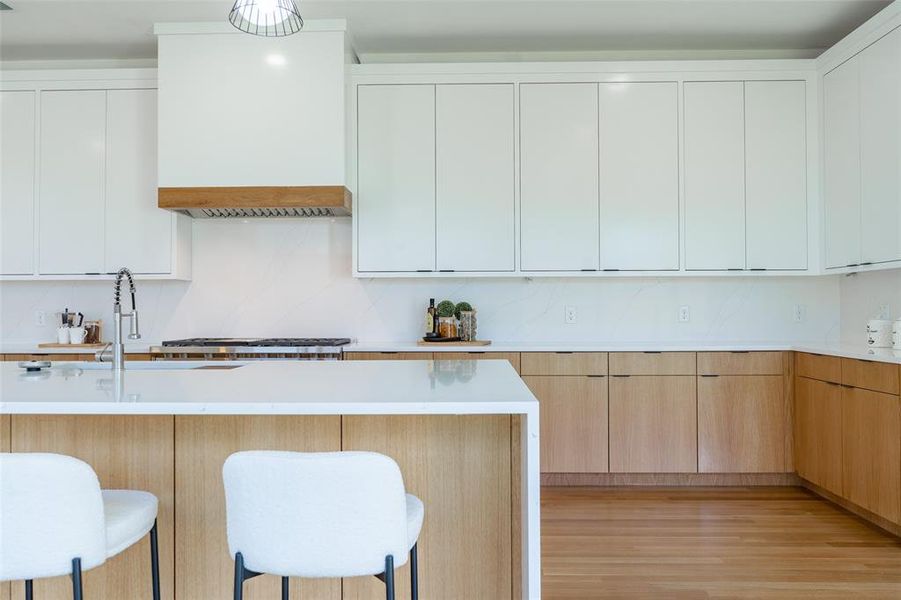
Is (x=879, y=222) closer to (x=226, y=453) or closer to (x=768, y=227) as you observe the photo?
(x=768, y=227)

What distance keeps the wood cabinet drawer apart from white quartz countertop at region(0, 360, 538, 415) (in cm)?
191

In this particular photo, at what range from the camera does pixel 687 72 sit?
12.7 feet

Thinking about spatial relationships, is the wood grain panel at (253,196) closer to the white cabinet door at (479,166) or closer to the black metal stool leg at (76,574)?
the white cabinet door at (479,166)

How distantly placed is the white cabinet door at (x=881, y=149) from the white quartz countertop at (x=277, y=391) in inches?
88.0

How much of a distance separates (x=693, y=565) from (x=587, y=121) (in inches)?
99.0

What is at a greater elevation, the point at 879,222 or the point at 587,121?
the point at 587,121

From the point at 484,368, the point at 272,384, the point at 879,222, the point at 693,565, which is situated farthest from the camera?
the point at 879,222

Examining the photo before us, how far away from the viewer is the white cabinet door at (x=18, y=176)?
402 centimetres

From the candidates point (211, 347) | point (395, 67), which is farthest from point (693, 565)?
point (395, 67)

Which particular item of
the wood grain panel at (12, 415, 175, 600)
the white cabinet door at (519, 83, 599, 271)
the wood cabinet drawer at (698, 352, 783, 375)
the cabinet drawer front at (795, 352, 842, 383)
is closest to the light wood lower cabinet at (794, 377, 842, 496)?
the cabinet drawer front at (795, 352, 842, 383)

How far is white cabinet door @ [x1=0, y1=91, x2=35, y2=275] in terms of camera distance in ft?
13.2

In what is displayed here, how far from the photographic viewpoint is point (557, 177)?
12.8ft

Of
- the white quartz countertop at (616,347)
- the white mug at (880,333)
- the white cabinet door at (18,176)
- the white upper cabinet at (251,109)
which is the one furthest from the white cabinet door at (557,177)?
the white cabinet door at (18,176)

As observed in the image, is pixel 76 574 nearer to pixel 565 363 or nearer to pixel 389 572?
pixel 389 572
